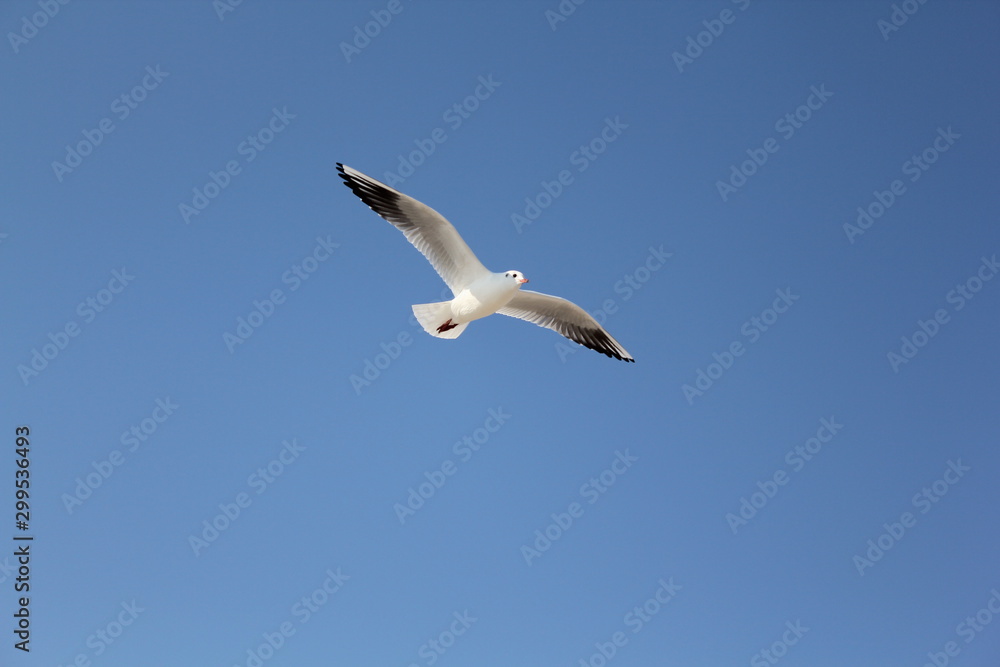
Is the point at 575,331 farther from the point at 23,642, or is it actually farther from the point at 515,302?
the point at 23,642

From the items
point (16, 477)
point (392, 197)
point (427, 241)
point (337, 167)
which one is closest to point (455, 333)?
point (427, 241)

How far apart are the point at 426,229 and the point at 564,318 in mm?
1926

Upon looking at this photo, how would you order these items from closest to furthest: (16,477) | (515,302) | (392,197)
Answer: (16,477) → (392,197) → (515,302)

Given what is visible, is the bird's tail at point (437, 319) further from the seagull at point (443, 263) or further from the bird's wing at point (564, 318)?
the bird's wing at point (564, 318)

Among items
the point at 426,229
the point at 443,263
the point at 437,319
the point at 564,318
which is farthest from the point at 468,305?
the point at 564,318

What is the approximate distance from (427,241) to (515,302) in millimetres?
1277

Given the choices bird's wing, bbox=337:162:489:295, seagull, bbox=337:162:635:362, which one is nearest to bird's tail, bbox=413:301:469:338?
seagull, bbox=337:162:635:362

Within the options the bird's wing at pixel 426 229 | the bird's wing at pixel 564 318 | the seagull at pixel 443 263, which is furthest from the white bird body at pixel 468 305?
the bird's wing at pixel 564 318

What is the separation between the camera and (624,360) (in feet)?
28.5

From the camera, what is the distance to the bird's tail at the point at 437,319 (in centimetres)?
A: 721

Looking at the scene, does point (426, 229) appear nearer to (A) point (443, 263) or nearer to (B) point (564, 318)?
(A) point (443, 263)

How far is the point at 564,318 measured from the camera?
8234 millimetres

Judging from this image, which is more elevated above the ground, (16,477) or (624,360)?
(624,360)

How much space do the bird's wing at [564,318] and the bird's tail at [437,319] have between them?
82cm
